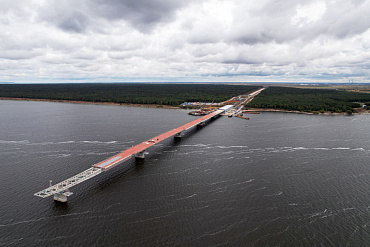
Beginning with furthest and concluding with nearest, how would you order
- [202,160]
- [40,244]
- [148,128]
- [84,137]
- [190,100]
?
1. [190,100]
2. [148,128]
3. [84,137]
4. [202,160]
5. [40,244]

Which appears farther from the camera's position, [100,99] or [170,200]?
[100,99]

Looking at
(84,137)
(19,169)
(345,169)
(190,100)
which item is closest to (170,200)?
(19,169)

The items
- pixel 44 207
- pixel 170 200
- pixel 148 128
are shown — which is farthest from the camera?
pixel 148 128

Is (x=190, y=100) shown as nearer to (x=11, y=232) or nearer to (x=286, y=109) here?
(x=286, y=109)

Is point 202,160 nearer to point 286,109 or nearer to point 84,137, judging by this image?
point 84,137

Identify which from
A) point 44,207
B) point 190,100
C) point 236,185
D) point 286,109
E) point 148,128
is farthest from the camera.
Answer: point 190,100

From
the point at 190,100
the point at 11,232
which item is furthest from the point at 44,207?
the point at 190,100
